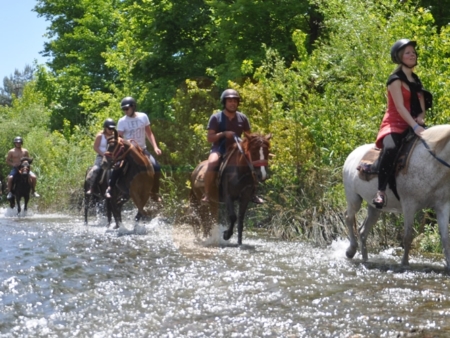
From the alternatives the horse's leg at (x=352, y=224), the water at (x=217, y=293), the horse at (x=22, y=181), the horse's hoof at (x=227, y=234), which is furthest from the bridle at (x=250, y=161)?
the horse at (x=22, y=181)

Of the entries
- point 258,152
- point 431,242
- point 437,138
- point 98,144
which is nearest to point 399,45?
point 437,138

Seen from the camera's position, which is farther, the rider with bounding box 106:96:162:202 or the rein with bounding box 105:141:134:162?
the rider with bounding box 106:96:162:202

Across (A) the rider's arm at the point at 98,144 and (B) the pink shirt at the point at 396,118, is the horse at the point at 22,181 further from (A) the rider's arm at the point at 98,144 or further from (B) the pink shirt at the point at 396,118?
(B) the pink shirt at the point at 396,118

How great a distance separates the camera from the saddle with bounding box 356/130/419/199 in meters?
10.7

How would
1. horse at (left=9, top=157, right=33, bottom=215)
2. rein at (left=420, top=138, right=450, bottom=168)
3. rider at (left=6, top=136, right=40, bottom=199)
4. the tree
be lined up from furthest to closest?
the tree → rider at (left=6, top=136, right=40, bottom=199) → horse at (left=9, top=157, right=33, bottom=215) → rein at (left=420, top=138, right=450, bottom=168)

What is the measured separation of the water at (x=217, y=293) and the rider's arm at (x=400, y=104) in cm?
171

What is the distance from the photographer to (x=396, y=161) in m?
10.8

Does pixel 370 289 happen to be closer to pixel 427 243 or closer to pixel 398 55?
pixel 398 55

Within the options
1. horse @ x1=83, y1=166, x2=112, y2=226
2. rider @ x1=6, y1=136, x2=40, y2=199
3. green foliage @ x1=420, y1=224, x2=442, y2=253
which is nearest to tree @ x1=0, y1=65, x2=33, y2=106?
rider @ x1=6, y1=136, x2=40, y2=199

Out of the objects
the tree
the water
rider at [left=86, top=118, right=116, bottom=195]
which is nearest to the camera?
the water

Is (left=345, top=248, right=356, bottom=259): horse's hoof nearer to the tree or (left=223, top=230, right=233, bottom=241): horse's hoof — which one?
(left=223, top=230, right=233, bottom=241): horse's hoof

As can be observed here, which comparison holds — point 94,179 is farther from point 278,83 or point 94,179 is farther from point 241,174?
point 241,174

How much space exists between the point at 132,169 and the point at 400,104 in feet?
28.5

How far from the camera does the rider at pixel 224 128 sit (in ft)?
48.5
